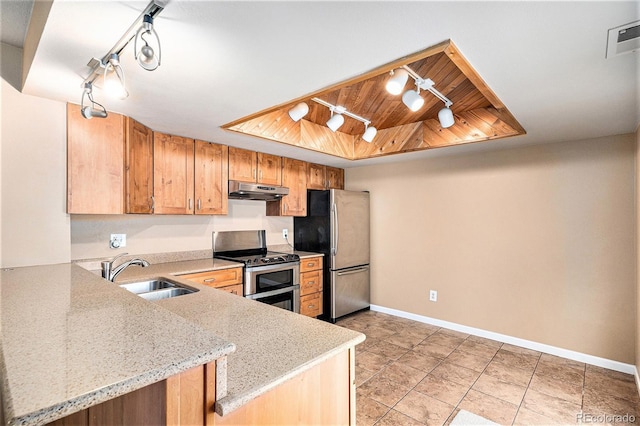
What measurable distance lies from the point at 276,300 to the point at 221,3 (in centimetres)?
294

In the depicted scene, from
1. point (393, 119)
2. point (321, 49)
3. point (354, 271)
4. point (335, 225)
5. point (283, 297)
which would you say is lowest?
point (283, 297)

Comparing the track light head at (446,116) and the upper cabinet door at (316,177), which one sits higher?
the track light head at (446,116)

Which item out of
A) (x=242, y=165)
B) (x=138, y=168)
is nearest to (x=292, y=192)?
(x=242, y=165)

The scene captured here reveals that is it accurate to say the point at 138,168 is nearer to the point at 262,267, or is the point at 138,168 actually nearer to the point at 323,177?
the point at 262,267

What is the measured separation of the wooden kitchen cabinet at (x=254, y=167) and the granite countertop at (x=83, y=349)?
7.40 ft

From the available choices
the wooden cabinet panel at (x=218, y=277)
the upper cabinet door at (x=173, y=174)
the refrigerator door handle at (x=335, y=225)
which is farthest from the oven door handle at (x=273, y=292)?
the upper cabinet door at (x=173, y=174)

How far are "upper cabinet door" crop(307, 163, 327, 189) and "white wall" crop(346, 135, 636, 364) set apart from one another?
0.84 metres

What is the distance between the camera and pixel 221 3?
1106mm

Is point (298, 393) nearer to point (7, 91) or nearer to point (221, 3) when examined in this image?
point (221, 3)

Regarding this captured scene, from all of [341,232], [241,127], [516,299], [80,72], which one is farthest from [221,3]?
[516,299]

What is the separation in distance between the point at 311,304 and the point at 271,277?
2.54ft

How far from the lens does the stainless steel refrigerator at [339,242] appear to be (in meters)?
4.05

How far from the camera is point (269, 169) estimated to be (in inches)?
147

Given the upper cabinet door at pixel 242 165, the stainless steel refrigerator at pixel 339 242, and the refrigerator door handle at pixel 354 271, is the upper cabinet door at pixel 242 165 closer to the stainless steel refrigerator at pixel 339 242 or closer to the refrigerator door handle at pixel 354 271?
the stainless steel refrigerator at pixel 339 242
